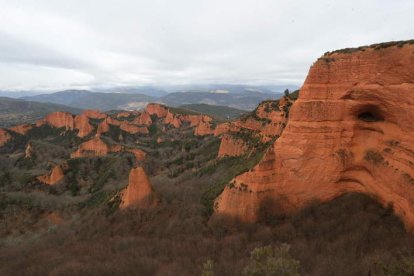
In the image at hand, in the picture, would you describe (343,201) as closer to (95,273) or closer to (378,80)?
(378,80)

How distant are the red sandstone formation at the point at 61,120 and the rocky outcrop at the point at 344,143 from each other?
492 ft

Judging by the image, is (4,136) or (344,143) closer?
(344,143)

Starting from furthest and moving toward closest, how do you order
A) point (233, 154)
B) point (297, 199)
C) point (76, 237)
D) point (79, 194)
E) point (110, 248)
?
point (79, 194) < point (233, 154) < point (76, 237) < point (110, 248) < point (297, 199)

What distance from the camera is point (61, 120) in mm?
172875

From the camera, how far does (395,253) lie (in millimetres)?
22953

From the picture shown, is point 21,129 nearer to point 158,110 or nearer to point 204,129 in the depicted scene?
point 158,110

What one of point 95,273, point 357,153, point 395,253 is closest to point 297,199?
point 357,153

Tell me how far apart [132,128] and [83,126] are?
22.8 m

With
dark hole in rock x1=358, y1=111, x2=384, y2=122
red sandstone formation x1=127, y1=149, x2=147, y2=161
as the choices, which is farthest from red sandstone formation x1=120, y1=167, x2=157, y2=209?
red sandstone formation x1=127, y1=149, x2=147, y2=161

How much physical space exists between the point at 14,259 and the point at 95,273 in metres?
16.8

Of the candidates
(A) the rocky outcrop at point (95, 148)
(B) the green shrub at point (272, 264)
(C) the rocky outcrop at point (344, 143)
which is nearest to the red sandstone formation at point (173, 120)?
(A) the rocky outcrop at point (95, 148)

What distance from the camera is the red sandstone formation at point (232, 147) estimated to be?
6547 centimetres

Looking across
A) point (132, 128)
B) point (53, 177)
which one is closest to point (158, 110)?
point (132, 128)

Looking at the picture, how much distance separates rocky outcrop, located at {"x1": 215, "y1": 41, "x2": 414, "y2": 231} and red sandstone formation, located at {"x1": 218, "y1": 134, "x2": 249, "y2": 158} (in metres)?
31.2
